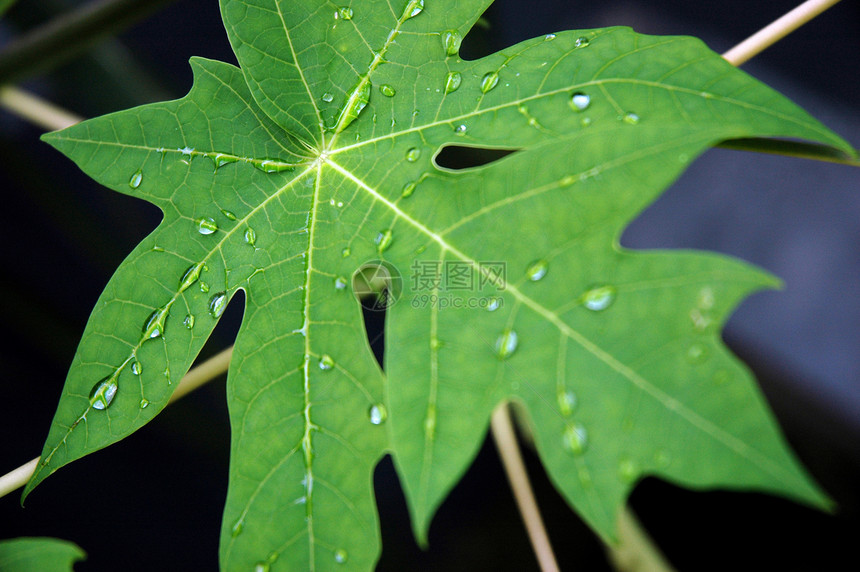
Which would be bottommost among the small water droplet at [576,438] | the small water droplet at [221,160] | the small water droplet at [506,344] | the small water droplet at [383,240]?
the small water droplet at [576,438]

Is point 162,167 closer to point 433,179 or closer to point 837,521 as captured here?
point 433,179

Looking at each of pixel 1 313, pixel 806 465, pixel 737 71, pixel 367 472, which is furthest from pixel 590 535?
pixel 1 313

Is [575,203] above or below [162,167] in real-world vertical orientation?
below

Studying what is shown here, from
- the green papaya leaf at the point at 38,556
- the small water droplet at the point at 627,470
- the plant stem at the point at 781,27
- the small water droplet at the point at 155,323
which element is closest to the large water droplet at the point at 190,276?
the small water droplet at the point at 155,323

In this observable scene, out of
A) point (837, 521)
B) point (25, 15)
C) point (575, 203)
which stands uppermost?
point (25, 15)

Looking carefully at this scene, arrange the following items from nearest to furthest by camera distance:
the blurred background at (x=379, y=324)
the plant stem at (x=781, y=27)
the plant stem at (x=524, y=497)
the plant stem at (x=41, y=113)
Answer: the plant stem at (x=781, y=27)
the plant stem at (x=524, y=497)
the plant stem at (x=41, y=113)
the blurred background at (x=379, y=324)

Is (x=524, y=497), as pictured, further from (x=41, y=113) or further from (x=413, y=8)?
(x=41, y=113)

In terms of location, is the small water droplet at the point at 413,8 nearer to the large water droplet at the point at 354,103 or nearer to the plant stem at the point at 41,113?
the large water droplet at the point at 354,103
